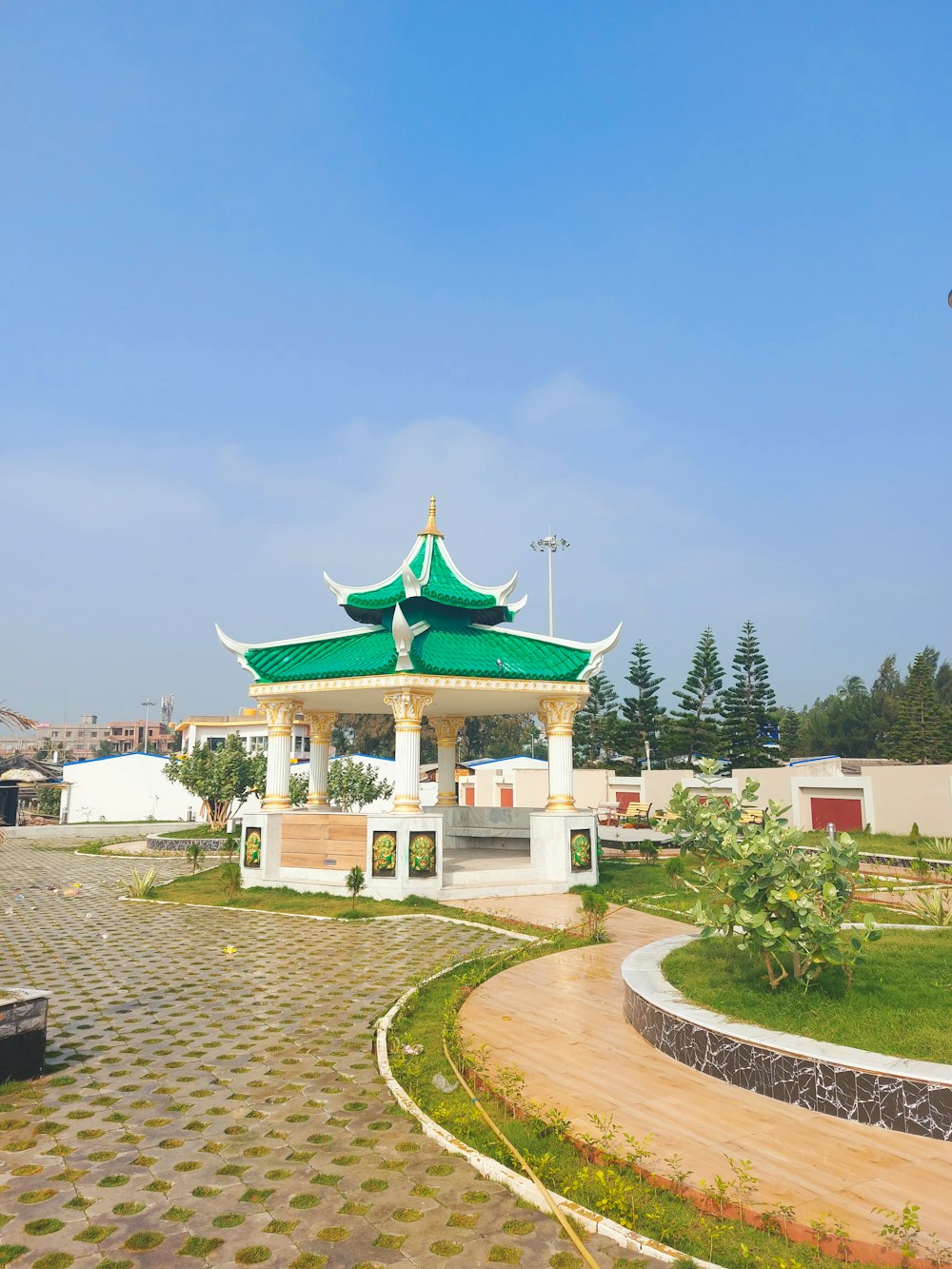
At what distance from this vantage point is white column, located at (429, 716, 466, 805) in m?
21.5

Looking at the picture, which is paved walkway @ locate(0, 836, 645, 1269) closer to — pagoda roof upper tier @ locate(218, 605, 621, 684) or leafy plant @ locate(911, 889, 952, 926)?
leafy plant @ locate(911, 889, 952, 926)

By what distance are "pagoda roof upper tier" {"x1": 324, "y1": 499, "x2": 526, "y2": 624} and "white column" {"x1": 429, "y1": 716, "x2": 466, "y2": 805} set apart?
14.2 feet

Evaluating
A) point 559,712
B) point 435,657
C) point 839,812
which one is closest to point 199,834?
point 435,657

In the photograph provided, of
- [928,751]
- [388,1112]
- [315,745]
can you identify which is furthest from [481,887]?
[928,751]

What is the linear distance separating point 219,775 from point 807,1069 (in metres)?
24.0

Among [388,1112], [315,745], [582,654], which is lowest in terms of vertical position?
[388,1112]

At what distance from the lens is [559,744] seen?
1656 cm

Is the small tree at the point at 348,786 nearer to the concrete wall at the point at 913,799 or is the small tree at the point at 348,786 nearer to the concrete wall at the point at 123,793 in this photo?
the concrete wall at the point at 123,793

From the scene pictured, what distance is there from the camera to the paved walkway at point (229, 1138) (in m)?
3.76

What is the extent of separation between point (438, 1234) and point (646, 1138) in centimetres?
140

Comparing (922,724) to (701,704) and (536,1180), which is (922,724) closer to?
(701,704)

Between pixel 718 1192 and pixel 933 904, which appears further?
pixel 933 904

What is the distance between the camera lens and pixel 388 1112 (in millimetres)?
5301

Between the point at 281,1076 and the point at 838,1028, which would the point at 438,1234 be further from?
the point at 838,1028
